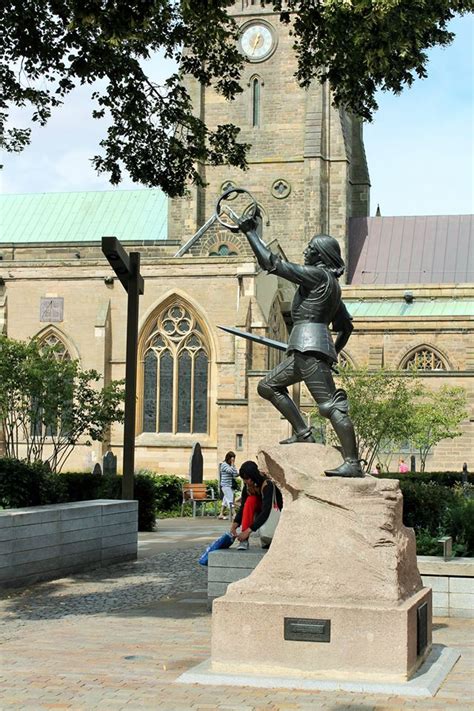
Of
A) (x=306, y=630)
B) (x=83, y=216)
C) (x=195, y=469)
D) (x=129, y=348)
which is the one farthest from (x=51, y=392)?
(x=83, y=216)

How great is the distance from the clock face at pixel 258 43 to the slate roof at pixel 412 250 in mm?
8957

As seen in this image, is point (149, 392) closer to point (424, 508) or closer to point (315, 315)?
point (424, 508)

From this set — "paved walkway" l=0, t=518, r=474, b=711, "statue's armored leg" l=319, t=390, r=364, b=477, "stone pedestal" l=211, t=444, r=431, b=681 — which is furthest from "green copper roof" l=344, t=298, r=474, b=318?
"stone pedestal" l=211, t=444, r=431, b=681

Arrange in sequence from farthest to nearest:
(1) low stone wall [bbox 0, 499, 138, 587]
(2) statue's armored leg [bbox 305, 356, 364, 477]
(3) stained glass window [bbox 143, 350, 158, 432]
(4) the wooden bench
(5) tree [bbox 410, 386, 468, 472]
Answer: (3) stained glass window [bbox 143, 350, 158, 432] < (5) tree [bbox 410, 386, 468, 472] < (4) the wooden bench < (1) low stone wall [bbox 0, 499, 138, 587] < (2) statue's armored leg [bbox 305, 356, 364, 477]

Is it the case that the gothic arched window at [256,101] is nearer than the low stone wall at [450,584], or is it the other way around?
the low stone wall at [450,584]

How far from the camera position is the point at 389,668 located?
6.85 metres

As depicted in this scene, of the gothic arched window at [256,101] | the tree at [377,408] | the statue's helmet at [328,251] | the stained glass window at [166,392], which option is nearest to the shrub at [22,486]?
the statue's helmet at [328,251]

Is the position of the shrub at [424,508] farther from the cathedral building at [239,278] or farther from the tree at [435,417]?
the tree at [435,417]

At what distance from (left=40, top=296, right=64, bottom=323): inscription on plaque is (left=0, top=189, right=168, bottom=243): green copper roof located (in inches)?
469

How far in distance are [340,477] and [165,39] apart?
26.8ft

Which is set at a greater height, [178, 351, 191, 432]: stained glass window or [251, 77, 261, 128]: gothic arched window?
[251, 77, 261, 128]: gothic arched window

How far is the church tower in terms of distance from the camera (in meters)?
50.2

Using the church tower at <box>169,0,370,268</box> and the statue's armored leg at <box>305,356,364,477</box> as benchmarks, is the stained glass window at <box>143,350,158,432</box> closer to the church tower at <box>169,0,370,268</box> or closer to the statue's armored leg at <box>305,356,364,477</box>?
the church tower at <box>169,0,370,268</box>

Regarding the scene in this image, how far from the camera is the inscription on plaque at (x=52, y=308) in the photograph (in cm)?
3997
